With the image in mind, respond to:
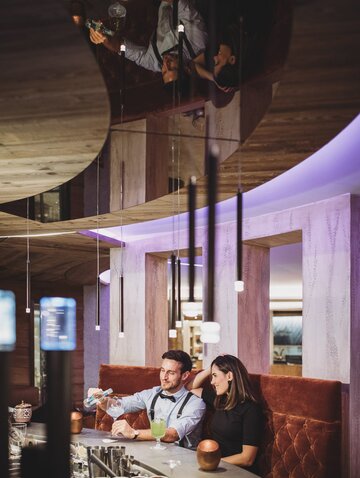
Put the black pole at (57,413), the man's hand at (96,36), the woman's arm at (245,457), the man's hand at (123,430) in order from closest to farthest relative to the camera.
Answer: the black pole at (57,413) → the woman's arm at (245,457) → the man's hand at (123,430) → the man's hand at (96,36)

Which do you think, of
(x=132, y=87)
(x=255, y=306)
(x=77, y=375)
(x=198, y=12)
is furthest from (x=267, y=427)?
(x=77, y=375)

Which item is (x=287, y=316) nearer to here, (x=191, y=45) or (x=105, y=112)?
(x=191, y=45)

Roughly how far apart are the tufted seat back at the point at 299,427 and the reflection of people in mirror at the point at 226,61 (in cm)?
215

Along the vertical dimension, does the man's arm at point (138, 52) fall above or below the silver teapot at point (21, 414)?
above

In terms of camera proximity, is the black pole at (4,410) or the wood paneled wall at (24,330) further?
the wood paneled wall at (24,330)

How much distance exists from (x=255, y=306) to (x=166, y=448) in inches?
121

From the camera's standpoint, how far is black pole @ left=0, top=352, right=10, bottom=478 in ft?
4.03

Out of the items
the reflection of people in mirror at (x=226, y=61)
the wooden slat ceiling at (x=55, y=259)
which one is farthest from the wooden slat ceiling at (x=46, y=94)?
the wooden slat ceiling at (x=55, y=259)

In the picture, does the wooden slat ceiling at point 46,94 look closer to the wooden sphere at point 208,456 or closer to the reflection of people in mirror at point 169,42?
the reflection of people in mirror at point 169,42

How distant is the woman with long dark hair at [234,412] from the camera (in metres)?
4.34

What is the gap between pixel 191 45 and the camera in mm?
4648

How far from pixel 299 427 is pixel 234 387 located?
52 cm

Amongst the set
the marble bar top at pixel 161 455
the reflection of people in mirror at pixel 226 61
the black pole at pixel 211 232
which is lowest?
the marble bar top at pixel 161 455

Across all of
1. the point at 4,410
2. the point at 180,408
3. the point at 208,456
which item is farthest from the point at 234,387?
the point at 4,410
